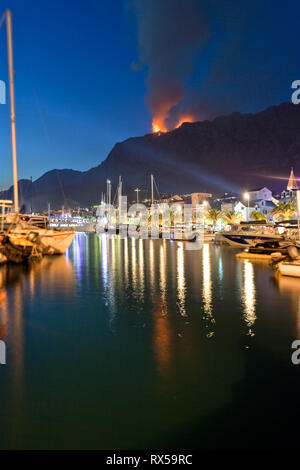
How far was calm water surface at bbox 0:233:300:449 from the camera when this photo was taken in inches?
250

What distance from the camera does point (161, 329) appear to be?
12.4 meters

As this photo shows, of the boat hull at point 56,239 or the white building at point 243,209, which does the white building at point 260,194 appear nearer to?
the white building at point 243,209

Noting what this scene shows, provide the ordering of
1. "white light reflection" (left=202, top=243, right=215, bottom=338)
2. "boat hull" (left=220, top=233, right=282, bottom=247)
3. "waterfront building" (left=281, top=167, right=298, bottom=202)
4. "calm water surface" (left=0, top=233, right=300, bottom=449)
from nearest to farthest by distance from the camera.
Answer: "calm water surface" (left=0, top=233, right=300, bottom=449), "white light reflection" (left=202, top=243, right=215, bottom=338), "boat hull" (left=220, top=233, right=282, bottom=247), "waterfront building" (left=281, top=167, right=298, bottom=202)

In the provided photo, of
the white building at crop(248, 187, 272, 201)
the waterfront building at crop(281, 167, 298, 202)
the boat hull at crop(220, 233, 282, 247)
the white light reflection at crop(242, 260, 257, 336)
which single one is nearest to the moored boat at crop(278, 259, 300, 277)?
the white light reflection at crop(242, 260, 257, 336)

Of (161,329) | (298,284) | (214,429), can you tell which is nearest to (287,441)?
(214,429)

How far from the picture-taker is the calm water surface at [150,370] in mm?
6340

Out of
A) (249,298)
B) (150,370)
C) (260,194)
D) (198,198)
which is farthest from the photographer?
(198,198)

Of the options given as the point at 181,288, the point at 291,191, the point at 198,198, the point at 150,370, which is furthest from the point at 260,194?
the point at 150,370

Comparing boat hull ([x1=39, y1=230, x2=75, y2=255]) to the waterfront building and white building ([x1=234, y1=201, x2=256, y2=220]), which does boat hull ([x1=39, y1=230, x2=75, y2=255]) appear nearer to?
the waterfront building

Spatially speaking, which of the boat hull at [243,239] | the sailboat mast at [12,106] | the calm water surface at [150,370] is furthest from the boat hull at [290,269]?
the sailboat mast at [12,106]

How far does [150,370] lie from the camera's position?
8.94 m

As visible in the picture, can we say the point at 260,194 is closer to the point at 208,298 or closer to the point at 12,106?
the point at 12,106

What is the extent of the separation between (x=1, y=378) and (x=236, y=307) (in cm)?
1060
